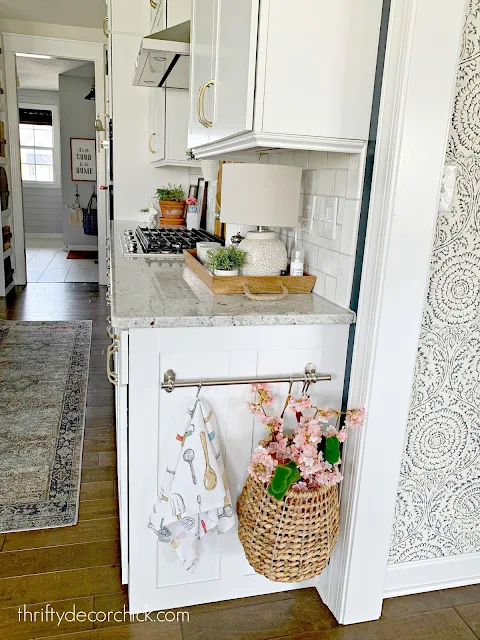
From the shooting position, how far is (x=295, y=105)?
132 centimetres

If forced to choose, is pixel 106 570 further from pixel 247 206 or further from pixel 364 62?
pixel 364 62

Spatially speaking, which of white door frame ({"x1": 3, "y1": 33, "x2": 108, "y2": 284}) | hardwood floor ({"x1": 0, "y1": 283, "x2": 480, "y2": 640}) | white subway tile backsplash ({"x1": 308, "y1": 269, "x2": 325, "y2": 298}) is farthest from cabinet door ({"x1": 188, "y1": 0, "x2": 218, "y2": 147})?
white door frame ({"x1": 3, "y1": 33, "x2": 108, "y2": 284})

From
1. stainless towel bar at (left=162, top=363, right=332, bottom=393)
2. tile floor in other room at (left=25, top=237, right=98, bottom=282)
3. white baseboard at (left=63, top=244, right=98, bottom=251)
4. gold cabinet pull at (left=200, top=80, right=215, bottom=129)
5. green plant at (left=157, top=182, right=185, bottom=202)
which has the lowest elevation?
tile floor in other room at (left=25, top=237, right=98, bottom=282)

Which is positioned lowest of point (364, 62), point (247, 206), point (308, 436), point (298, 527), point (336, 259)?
point (298, 527)

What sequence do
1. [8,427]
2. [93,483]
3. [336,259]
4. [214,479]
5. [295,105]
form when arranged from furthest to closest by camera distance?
[8,427]
[93,483]
[336,259]
[214,479]
[295,105]

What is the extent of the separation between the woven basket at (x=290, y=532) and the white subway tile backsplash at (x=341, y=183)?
0.82 meters

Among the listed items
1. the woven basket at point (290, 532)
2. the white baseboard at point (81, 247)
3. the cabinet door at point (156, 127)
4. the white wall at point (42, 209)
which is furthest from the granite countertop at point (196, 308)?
the white wall at point (42, 209)

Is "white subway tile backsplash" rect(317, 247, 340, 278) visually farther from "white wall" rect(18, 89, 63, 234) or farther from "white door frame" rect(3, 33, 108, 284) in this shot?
"white wall" rect(18, 89, 63, 234)

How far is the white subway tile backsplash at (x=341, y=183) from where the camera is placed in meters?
1.53

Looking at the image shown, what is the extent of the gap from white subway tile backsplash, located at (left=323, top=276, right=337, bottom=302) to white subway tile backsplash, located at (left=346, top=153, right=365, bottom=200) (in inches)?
10.0

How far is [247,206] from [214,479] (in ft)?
2.64

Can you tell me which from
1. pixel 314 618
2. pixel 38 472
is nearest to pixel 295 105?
pixel 314 618

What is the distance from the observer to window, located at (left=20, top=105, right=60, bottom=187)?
9.11 m

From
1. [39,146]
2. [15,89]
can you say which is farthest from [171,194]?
Result: [39,146]
